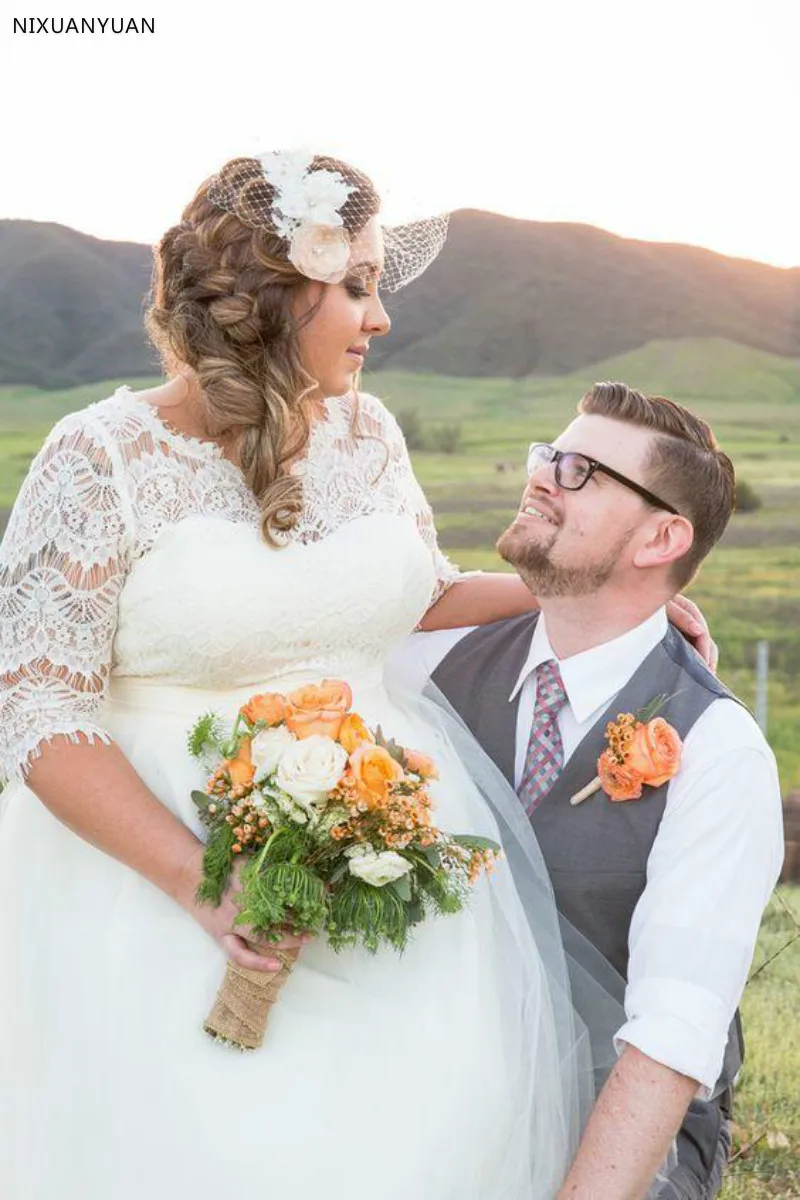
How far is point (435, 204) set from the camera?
→ 10.1 ft

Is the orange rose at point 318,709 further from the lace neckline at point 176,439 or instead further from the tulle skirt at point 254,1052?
the lace neckline at point 176,439

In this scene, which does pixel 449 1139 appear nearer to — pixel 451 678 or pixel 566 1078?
pixel 566 1078

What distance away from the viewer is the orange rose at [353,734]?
2.37 meters

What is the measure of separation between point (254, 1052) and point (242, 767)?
51cm

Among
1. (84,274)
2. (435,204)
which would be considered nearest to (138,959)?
(435,204)

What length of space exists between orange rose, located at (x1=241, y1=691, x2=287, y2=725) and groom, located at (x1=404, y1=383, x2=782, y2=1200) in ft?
2.50

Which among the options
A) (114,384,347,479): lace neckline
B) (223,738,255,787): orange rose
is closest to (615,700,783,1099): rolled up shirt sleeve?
(223,738,255,787): orange rose

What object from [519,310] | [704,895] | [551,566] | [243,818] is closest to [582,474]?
[551,566]

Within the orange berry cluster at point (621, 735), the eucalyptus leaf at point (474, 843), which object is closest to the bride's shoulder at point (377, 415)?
the orange berry cluster at point (621, 735)

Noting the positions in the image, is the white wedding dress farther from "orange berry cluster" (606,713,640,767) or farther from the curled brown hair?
"orange berry cluster" (606,713,640,767)

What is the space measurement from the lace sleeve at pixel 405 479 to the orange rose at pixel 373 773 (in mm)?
887

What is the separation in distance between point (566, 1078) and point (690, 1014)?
0.27 metres

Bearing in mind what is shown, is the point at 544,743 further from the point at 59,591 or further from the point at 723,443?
the point at 723,443

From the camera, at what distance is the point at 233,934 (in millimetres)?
2443
